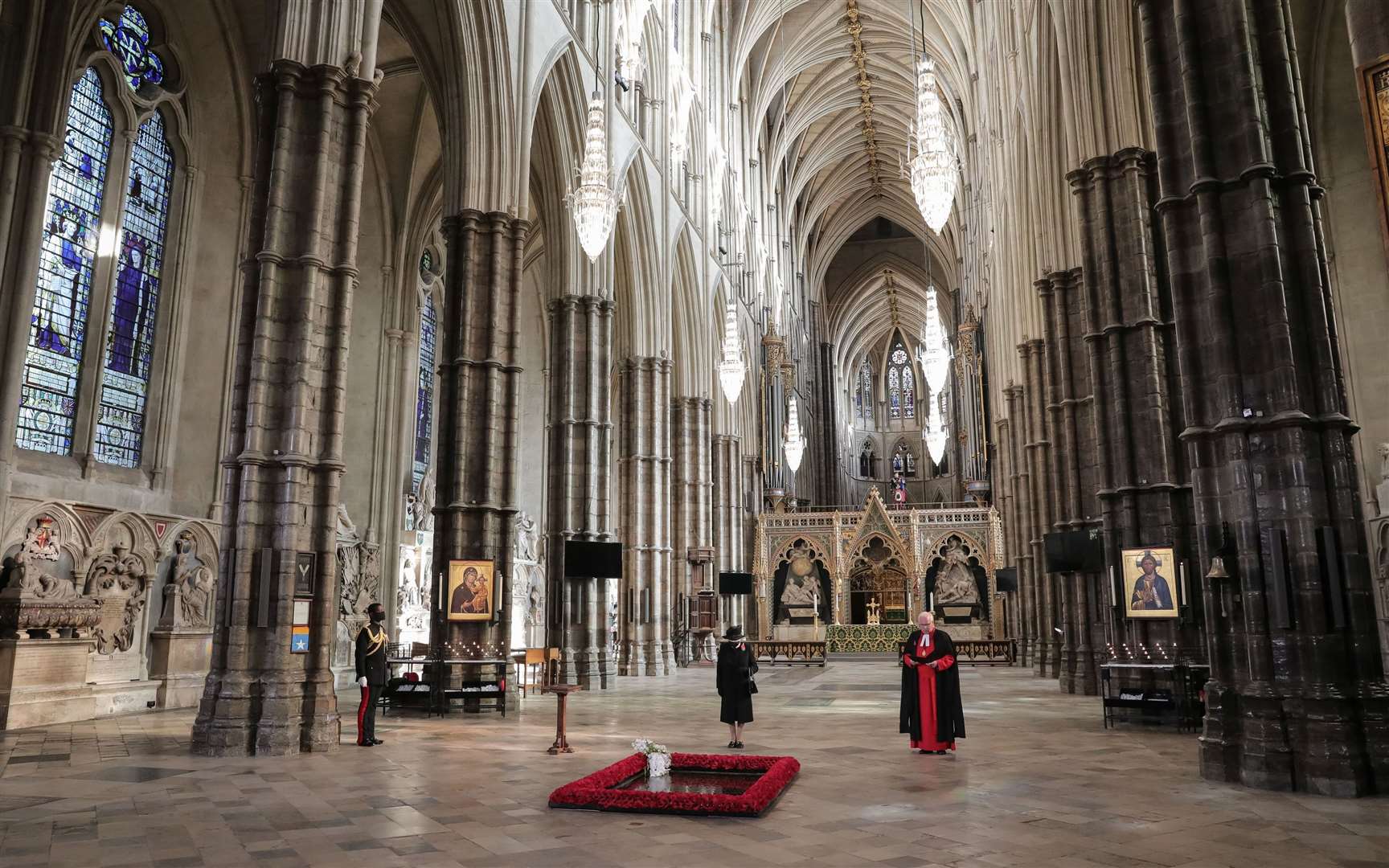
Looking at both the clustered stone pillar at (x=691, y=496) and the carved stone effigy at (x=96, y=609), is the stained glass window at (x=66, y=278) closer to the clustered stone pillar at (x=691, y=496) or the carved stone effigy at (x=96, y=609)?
the carved stone effigy at (x=96, y=609)

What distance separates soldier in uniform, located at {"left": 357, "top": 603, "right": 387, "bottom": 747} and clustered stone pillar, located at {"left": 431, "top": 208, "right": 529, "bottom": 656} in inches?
180

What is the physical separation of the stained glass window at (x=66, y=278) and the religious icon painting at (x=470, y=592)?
664 centimetres

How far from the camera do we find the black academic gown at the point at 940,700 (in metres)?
9.38

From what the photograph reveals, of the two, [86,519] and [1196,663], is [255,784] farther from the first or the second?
[1196,663]

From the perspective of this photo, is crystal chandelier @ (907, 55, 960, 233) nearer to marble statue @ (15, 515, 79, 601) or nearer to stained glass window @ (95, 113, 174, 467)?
stained glass window @ (95, 113, 174, 467)

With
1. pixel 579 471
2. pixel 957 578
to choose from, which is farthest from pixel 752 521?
pixel 579 471

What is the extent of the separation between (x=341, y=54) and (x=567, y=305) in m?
9.20

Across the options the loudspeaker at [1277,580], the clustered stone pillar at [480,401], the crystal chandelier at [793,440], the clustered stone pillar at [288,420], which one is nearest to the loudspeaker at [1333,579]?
the loudspeaker at [1277,580]

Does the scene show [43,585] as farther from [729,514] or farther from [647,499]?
[729,514]

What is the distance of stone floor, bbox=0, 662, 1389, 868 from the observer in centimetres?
536

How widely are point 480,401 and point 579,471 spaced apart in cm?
450

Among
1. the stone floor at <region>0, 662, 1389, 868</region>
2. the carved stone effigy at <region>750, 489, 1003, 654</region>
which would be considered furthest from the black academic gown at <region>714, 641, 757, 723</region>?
the carved stone effigy at <region>750, 489, 1003, 654</region>

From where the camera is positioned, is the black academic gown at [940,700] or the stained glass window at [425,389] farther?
the stained glass window at [425,389]

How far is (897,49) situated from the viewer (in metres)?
43.1
